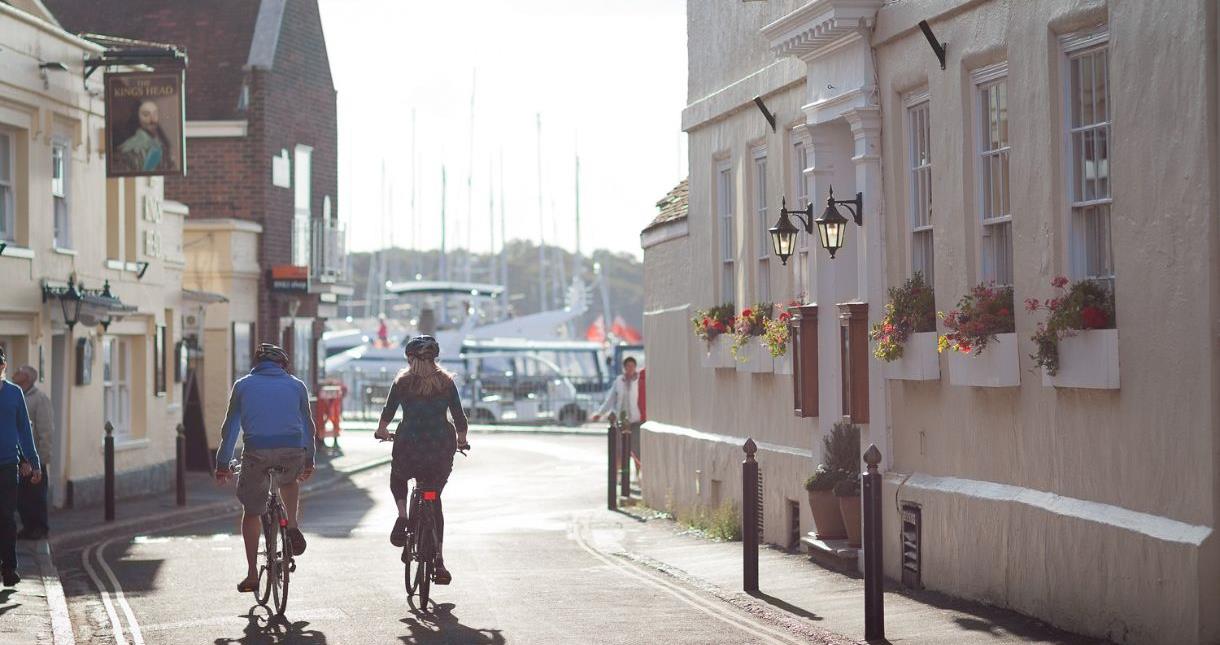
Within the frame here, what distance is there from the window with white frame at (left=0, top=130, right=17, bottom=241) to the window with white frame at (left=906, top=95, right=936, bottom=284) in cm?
1188

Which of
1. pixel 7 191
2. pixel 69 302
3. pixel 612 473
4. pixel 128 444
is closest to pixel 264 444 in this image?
pixel 7 191

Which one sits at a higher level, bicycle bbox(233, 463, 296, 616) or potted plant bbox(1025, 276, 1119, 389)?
potted plant bbox(1025, 276, 1119, 389)

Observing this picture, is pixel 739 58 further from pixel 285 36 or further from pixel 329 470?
pixel 285 36

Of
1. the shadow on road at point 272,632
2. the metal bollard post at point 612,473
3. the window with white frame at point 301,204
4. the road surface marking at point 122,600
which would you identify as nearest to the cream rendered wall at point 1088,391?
the shadow on road at point 272,632

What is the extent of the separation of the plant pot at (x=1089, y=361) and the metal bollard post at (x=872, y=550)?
1.22 metres

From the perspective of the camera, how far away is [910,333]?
13.6m

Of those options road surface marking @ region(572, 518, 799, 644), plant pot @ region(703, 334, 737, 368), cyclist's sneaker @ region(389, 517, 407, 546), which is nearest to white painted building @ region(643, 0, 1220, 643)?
plant pot @ region(703, 334, 737, 368)

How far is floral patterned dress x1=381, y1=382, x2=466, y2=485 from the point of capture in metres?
13.0

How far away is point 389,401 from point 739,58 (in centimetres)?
687

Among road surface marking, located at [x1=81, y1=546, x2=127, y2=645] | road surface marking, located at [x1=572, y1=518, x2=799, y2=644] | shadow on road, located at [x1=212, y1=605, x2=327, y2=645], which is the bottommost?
road surface marking, located at [x1=572, y1=518, x2=799, y2=644]

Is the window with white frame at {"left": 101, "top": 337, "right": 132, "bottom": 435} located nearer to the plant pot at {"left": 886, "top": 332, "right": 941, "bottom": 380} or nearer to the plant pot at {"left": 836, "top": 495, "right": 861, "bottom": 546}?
the plant pot at {"left": 836, "top": 495, "right": 861, "bottom": 546}

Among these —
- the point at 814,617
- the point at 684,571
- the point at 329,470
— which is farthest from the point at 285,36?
the point at 814,617

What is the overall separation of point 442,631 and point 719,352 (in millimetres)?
8021

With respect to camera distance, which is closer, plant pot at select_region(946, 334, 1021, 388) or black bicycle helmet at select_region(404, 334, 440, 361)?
plant pot at select_region(946, 334, 1021, 388)
